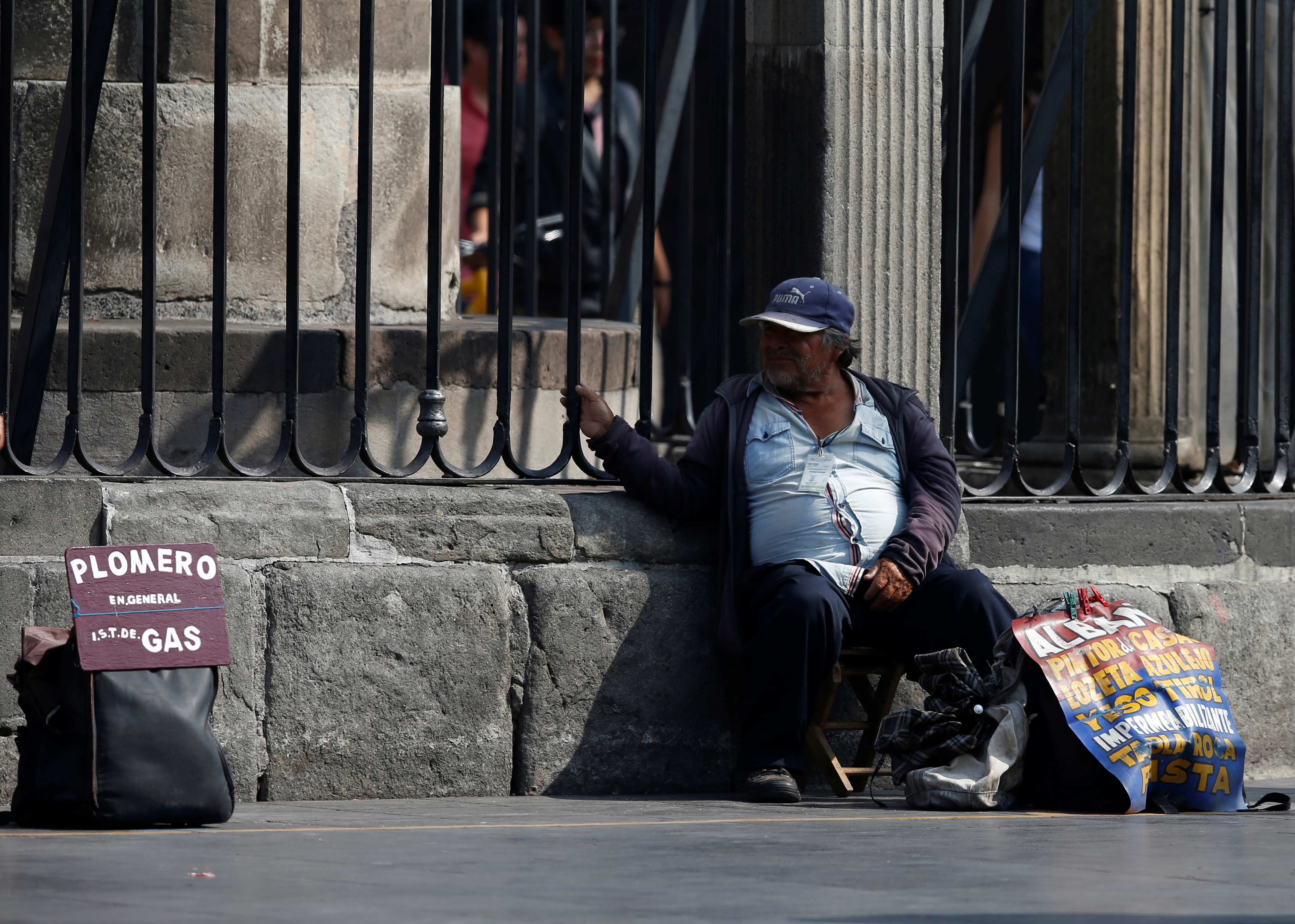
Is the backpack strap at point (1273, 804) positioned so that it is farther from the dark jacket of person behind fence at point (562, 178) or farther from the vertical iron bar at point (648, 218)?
the dark jacket of person behind fence at point (562, 178)

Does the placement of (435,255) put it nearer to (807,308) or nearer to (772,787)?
(807,308)

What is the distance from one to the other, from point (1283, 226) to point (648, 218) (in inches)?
80.1

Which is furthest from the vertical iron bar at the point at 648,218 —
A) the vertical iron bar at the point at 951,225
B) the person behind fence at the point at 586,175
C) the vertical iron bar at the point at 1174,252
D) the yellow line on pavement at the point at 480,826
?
the person behind fence at the point at 586,175

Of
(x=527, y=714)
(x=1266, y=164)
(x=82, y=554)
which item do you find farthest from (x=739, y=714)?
(x=1266, y=164)

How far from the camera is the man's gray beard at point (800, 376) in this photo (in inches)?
213

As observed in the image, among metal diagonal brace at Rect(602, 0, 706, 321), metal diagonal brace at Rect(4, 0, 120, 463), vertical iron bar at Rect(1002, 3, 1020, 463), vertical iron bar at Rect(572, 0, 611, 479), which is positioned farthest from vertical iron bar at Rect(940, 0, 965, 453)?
metal diagonal brace at Rect(4, 0, 120, 463)

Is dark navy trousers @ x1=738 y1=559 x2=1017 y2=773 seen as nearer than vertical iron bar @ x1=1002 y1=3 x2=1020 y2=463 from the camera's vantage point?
Yes

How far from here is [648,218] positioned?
550 cm

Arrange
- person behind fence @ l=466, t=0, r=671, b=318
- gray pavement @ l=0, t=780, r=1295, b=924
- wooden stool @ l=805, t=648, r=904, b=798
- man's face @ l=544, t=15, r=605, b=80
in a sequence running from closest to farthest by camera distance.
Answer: gray pavement @ l=0, t=780, r=1295, b=924, wooden stool @ l=805, t=648, r=904, b=798, person behind fence @ l=466, t=0, r=671, b=318, man's face @ l=544, t=15, r=605, b=80

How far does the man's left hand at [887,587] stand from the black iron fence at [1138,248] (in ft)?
2.10

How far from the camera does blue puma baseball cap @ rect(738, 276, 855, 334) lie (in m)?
5.34

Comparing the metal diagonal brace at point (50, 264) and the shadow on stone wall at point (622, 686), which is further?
the shadow on stone wall at point (622, 686)

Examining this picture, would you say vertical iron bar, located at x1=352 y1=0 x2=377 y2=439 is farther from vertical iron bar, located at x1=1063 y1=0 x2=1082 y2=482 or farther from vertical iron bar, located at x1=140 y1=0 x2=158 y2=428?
vertical iron bar, located at x1=1063 y1=0 x2=1082 y2=482

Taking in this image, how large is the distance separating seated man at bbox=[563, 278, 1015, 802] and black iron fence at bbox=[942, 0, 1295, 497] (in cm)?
41
